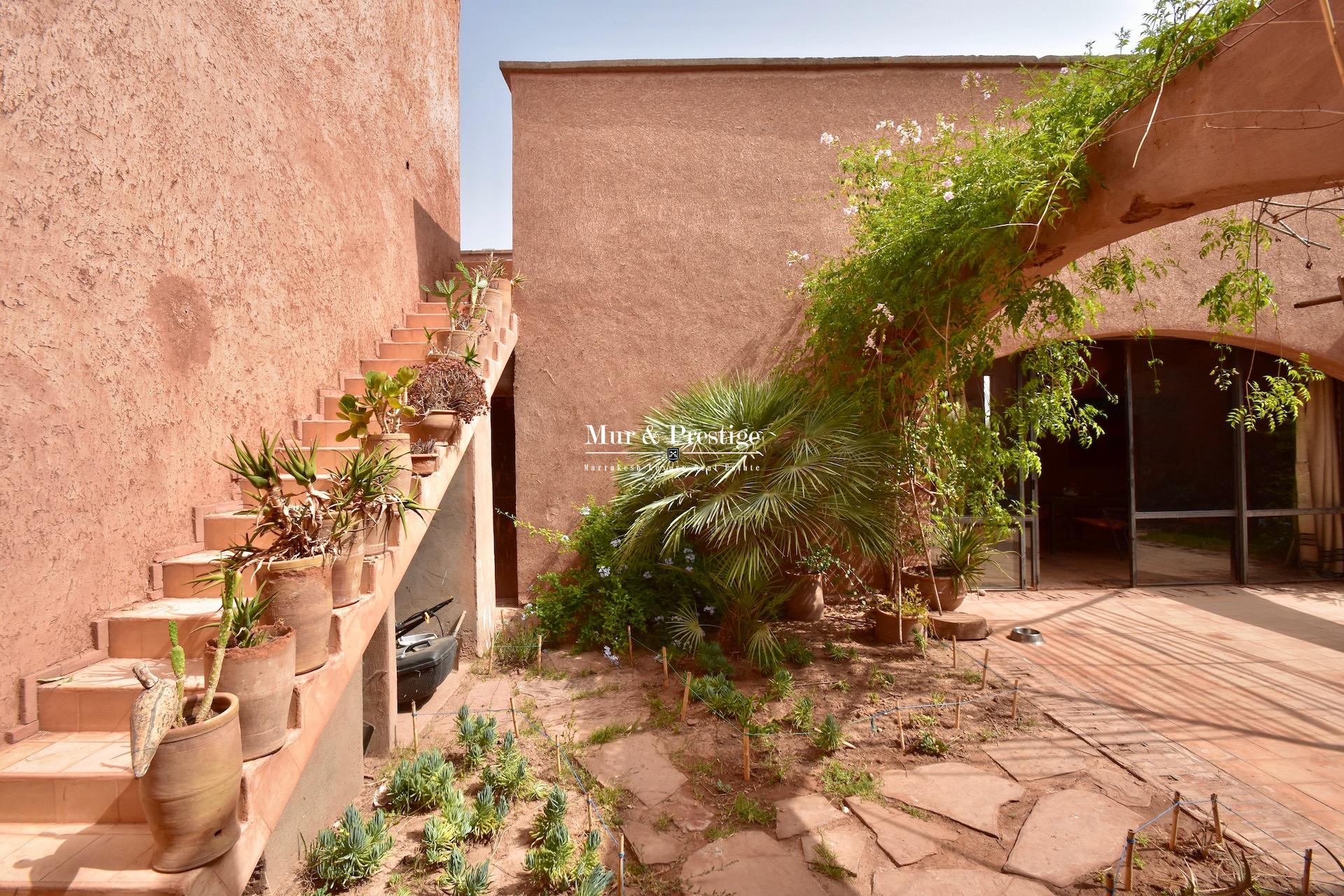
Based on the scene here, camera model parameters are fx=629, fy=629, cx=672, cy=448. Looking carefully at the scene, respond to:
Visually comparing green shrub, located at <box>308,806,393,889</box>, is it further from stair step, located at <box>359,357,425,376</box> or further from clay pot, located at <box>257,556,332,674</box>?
stair step, located at <box>359,357,425,376</box>

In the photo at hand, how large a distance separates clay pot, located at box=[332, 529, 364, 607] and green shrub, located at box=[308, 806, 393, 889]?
0.88 metres

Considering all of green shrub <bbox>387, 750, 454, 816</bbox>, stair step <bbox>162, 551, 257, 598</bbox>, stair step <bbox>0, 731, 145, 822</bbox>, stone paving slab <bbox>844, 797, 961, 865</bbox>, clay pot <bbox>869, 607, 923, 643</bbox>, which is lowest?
stone paving slab <bbox>844, 797, 961, 865</bbox>

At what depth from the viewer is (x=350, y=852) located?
2410mm

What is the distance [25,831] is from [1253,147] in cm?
485

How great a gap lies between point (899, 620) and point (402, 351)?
13.8ft

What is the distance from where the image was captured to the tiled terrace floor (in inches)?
115

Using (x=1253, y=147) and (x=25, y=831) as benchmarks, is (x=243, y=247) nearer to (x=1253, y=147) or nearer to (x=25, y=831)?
(x=25, y=831)

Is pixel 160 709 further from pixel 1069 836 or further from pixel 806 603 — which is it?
pixel 806 603

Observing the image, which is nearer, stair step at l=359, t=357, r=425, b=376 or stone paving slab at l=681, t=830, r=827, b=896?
stone paving slab at l=681, t=830, r=827, b=896

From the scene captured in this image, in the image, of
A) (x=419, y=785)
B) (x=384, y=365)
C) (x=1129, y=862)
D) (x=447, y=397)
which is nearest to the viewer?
(x=1129, y=862)

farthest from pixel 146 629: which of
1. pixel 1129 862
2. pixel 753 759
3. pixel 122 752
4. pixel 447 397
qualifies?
pixel 1129 862

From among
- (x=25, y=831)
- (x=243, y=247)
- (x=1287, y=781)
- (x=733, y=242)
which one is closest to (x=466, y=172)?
(x=733, y=242)

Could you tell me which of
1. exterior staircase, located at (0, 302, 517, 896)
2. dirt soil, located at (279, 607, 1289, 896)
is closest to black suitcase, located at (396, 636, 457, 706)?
dirt soil, located at (279, 607, 1289, 896)

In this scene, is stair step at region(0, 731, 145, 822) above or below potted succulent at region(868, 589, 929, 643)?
above
